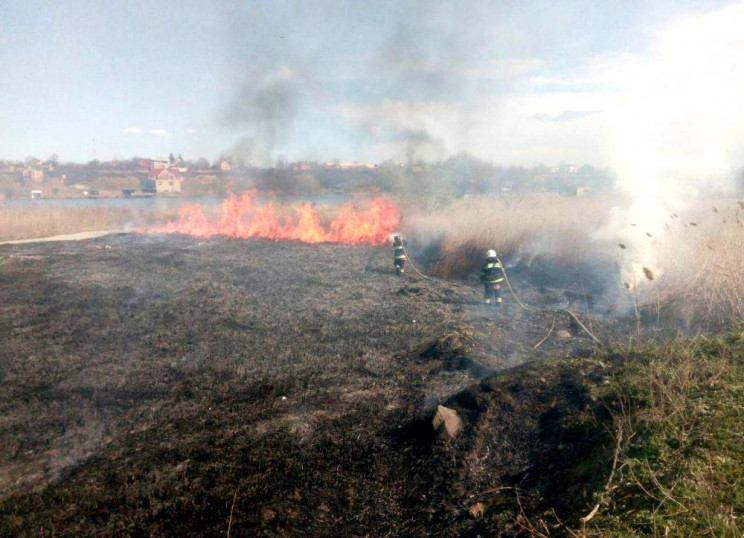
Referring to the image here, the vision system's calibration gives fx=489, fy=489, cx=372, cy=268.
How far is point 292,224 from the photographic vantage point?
27078 millimetres

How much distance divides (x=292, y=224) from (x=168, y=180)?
133 ft

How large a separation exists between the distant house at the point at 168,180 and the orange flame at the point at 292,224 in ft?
110

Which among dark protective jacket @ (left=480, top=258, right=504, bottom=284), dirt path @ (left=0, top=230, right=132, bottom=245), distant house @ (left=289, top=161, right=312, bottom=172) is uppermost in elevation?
distant house @ (left=289, top=161, right=312, bottom=172)

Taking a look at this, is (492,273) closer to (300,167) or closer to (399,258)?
(399,258)

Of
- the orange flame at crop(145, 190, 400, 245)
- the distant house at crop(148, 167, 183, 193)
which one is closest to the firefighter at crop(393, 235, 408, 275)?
the orange flame at crop(145, 190, 400, 245)

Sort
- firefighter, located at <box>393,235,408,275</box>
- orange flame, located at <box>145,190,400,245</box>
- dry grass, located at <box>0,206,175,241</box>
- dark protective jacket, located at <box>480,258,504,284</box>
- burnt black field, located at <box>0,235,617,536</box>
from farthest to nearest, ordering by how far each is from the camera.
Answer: dry grass, located at <box>0,206,175,241</box>, orange flame, located at <box>145,190,400,245</box>, firefighter, located at <box>393,235,408,275</box>, dark protective jacket, located at <box>480,258,504,284</box>, burnt black field, located at <box>0,235,617,536</box>

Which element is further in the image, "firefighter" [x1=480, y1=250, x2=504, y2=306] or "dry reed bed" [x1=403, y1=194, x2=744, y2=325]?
"firefighter" [x1=480, y1=250, x2=504, y2=306]

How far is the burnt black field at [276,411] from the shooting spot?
4.27m

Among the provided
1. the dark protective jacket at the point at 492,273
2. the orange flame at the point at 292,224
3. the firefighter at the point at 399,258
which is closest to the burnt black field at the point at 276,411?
the dark protective jacket at the point at 492,273

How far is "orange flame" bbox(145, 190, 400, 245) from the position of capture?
24.2m

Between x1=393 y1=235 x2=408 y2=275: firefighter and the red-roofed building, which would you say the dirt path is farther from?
the red-roofed building

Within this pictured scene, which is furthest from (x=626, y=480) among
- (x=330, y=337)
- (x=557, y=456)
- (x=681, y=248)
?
(x=681, y=248)

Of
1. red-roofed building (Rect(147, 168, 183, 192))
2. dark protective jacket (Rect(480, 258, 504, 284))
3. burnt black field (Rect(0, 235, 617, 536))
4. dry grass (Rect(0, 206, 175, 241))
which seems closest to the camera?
burnt black field (Rect(0, 235, 617, 536))

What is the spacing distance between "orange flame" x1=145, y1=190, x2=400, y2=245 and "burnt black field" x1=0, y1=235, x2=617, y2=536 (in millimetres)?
11809
